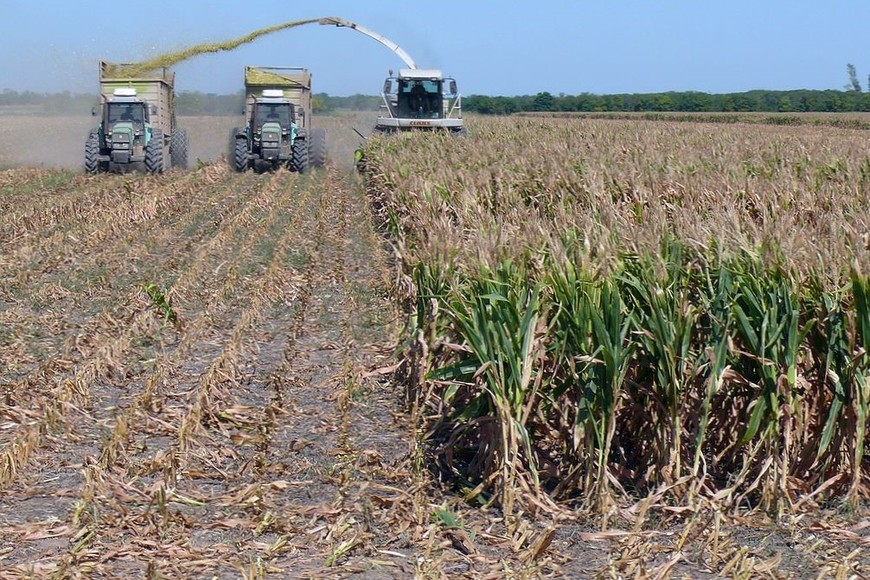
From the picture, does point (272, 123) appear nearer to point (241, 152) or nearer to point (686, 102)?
point (241, 152)

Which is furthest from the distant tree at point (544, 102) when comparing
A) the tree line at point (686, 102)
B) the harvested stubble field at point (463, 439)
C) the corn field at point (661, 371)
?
the corn field at point (661, 371)

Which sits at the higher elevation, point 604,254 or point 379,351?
point 604,254

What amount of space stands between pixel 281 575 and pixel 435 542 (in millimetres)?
699

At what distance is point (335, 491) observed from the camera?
5230mm

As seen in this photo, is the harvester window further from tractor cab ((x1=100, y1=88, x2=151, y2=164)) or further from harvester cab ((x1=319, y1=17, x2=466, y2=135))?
tractor cab ((x1=100, y1=88, x2=151, y2=164))

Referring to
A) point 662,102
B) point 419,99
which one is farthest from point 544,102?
point 419,99

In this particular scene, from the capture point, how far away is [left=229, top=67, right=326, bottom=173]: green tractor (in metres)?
21.9

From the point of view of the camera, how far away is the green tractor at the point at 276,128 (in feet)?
71.9

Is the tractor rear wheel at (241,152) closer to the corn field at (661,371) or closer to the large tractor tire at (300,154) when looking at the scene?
the large tractor tire at (300,154)

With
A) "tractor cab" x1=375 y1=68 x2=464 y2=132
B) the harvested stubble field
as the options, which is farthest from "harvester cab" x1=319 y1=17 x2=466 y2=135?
the harvested stubble field

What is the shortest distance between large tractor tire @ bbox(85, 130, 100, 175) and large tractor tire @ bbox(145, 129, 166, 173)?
0.94 m

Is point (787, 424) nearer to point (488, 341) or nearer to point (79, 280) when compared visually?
point (488, 341)

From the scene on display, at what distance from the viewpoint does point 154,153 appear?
20.3 m

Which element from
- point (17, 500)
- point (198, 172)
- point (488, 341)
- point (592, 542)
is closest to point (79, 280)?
point (17, 500)
